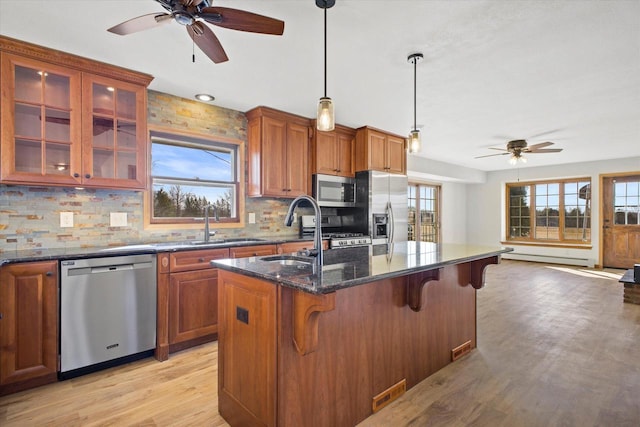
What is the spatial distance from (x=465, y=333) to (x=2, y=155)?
151 inches

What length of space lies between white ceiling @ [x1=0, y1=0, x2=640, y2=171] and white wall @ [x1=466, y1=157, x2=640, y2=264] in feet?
12.0

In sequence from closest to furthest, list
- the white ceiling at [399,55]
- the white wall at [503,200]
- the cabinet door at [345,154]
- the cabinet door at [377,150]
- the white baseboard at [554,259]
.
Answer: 1. the white ceiling at [399,55]
2. the cabinet door at [345,154]
3. the cabinet door at [377,150]
4. the white wall at [503,200]
5. the white baseboard at [554,259]

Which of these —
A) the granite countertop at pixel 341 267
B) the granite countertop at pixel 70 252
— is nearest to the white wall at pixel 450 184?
the granite countertop at pixel 341 267

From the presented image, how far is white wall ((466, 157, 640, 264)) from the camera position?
23.6ft

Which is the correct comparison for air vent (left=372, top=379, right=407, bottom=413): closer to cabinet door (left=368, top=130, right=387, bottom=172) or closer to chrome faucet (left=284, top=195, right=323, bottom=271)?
chrome faucet (left=284, top=195, right=323, bottom=271)

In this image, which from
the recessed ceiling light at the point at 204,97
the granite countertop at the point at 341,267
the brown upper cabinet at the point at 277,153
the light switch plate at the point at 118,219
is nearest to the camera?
the granite countertop at the point at 341,267

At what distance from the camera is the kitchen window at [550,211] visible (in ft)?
24.9

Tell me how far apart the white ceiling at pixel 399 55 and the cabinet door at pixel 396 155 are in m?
0.81

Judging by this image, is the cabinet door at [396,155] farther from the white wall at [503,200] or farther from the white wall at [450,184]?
the white wall at [503,200]

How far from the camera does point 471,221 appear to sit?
9.19 meters

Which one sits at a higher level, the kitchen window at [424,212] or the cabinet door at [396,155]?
the cabinet door at [396,155]

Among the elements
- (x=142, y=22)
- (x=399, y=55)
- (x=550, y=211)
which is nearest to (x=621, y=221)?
(x=550, y=211)

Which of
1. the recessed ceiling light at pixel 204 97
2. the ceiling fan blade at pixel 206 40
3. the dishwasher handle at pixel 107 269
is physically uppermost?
the recessed ceiling light at pixel 204 97

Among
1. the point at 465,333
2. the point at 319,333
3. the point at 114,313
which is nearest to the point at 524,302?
the point at 465,333
